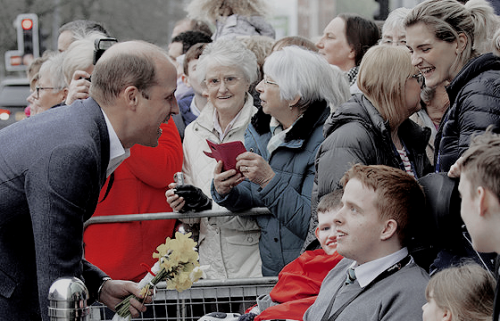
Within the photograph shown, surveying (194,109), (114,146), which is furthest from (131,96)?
(194,109)

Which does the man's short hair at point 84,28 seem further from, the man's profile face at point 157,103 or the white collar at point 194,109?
the man's profile face at point 157,103

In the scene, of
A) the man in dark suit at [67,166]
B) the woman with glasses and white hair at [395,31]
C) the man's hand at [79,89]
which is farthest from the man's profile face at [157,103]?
the woman with glasses and white hair at [395,31]

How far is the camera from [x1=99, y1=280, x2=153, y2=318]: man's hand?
384 centimetres

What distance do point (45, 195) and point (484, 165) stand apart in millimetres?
1774

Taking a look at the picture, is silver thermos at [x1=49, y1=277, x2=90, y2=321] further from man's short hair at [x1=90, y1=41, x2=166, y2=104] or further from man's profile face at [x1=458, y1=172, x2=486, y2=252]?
man's profile face at [x1=458, y1=172, x2=486, y2=252]

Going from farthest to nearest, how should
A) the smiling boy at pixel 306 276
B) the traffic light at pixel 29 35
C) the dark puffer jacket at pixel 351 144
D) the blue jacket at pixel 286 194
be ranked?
the traffic light at pixel 29 35 < the blue jacket at pixel 286 194 < the dark puffer jacket at pixel 351 144 < the smiling boy at pixel 306 276

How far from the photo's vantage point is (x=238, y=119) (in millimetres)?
6105

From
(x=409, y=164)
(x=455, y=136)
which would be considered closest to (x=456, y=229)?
(x=455, y=136)

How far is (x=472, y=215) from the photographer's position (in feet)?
9.16

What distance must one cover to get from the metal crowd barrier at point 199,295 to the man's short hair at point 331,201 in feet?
3.26

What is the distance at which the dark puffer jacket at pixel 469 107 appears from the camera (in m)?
3.93

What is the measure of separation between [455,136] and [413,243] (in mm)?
598

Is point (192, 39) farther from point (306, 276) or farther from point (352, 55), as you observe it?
point (306, 276)

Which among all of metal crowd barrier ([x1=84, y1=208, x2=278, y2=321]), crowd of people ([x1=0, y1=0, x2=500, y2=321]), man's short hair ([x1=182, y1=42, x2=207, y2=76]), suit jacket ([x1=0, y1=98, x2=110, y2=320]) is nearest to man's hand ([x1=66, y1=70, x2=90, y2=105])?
crowd of people ([x1=0, y1=0, x2=500, y2=321])
